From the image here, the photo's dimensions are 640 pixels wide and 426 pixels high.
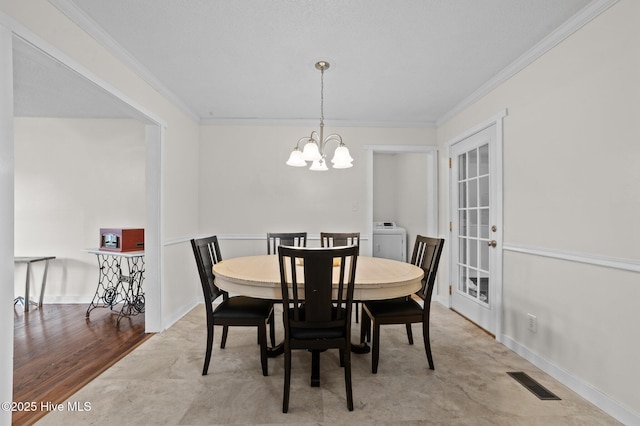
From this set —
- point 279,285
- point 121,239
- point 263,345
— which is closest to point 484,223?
point 279,285

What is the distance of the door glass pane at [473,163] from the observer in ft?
10.6

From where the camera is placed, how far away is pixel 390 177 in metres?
5.67

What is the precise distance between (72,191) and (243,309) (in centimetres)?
326

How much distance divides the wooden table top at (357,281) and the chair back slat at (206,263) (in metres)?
0.10

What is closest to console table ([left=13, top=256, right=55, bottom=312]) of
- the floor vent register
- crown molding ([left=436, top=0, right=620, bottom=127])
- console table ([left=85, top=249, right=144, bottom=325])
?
console table ([left=85, top=249, right=144, bottom=325])

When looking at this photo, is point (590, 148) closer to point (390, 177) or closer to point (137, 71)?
point (137, 71)

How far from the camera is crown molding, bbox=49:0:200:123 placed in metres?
1.82

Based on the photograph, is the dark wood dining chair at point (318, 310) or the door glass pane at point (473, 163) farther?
the door glass pane at point (473, 163)

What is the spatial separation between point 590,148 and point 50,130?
551cm

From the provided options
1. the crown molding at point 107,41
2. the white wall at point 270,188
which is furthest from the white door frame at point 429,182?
the crown molding at point 107,41

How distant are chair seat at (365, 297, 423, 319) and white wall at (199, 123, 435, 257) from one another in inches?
68.8

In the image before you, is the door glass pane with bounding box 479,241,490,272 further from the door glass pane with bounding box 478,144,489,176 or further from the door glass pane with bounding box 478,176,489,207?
the door glass pane with bounding box 478,144,489,176

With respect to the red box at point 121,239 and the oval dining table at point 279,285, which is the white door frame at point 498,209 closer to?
the oval dining table at point 279,285

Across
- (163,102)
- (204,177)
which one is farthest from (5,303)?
(204,177)
